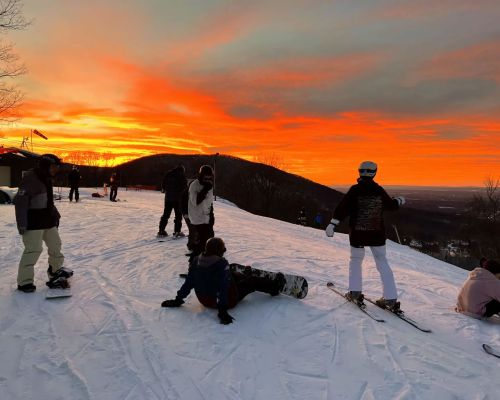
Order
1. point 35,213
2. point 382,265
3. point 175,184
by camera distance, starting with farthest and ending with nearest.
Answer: point 175,184 < point 35,213 < point 382,265

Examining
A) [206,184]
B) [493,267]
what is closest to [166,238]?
[206,184]

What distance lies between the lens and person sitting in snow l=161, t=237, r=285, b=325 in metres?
5.05

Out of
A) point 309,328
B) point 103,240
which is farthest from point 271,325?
point 103,240

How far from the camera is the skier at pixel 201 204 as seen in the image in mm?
7285

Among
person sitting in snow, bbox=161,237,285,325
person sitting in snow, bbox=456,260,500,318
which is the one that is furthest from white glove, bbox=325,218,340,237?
person sitting in snow, bbox=456,260,500,318

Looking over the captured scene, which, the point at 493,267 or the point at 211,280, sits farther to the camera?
the point at 493,267

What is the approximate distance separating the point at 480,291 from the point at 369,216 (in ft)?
6.89

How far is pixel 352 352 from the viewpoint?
4.44m

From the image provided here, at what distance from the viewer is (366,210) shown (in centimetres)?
570

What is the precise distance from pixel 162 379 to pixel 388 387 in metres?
2.29

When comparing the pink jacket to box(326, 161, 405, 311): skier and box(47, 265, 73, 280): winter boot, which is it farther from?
box(47, 265, 73, 280): winter boot

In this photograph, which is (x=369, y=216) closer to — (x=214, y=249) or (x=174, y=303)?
(x=214, y=249)

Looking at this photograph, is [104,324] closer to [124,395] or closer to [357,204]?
[124,395]

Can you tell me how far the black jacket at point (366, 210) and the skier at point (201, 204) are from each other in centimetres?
274
